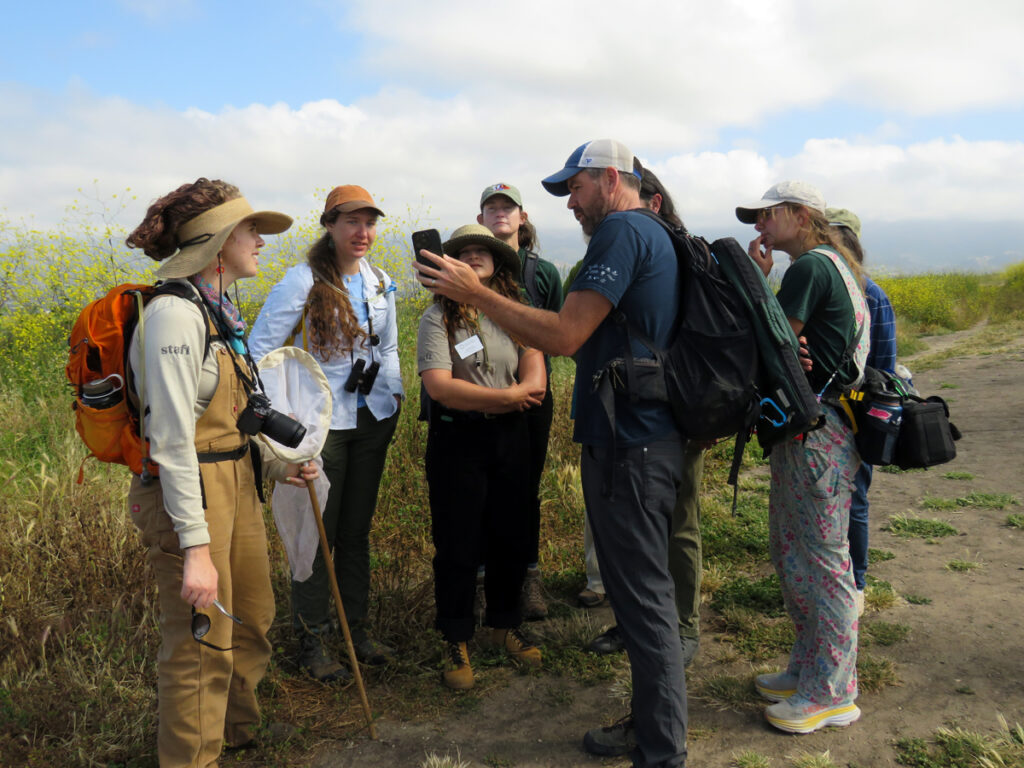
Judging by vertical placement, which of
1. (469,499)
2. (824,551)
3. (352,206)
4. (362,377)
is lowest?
(824,551)

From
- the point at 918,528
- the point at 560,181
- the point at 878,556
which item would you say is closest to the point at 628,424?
the point at 560,181

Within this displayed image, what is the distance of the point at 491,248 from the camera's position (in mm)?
3303

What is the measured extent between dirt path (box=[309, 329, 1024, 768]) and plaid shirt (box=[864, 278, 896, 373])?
1327mm

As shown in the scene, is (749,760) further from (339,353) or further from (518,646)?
(339,353)

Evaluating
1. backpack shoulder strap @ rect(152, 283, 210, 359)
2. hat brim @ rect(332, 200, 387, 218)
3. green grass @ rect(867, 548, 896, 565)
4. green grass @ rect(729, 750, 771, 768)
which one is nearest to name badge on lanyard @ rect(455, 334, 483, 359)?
hat brim @ rect(332, 200, 387, 218)

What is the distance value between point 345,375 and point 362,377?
0.08 m

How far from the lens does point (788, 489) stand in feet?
9.33

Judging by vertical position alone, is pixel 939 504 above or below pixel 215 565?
below

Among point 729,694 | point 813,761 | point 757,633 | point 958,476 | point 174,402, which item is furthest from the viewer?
point 958,476

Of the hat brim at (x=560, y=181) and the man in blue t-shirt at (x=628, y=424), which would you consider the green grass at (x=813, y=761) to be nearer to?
the man in blue t-shirt at (x=628, y=424)

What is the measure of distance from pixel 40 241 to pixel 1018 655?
9.82 meters

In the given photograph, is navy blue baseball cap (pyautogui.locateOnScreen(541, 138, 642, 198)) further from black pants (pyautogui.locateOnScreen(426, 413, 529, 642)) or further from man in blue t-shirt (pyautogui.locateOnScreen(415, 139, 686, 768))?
black pants (pyautogui.locateOnScreen(426, 413, 529, 642))

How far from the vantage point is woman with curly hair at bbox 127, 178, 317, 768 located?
6.73 feet

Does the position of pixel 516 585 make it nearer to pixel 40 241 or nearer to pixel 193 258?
pixel 193 258
